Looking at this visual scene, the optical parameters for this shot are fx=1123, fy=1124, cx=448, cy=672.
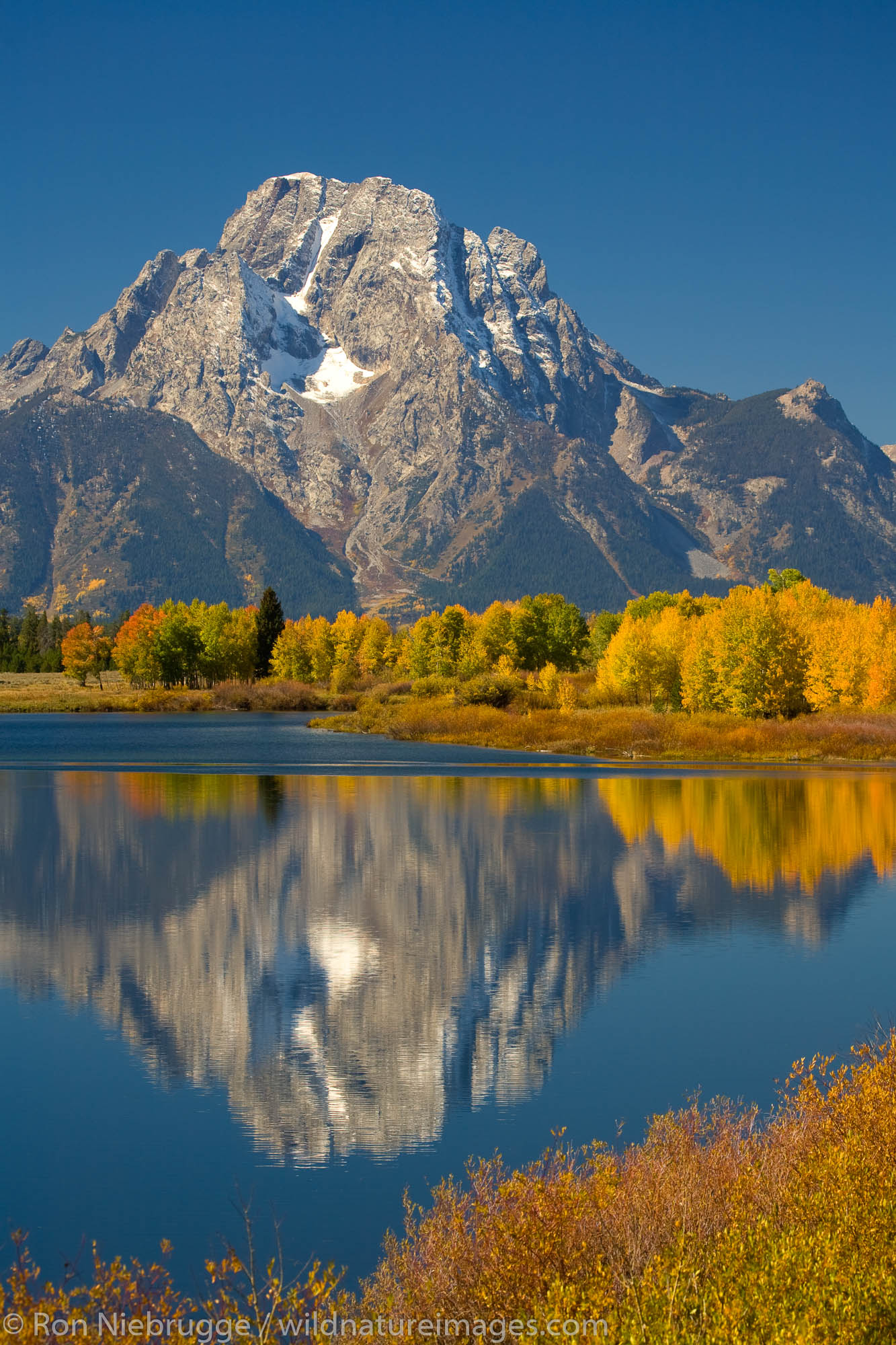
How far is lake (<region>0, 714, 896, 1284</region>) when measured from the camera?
1320 centimetres

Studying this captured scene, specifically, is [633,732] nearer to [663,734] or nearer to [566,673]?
[663,734]

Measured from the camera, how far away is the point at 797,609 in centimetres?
10188

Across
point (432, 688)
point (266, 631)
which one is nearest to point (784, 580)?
point (432, 688)

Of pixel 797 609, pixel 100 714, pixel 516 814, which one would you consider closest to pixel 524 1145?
pixel 516 814

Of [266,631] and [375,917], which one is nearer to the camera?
[375,917]

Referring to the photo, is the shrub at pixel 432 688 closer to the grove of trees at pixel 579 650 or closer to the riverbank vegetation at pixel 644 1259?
the grove of trees at pixel 579 650

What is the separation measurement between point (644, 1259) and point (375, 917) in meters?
17.6

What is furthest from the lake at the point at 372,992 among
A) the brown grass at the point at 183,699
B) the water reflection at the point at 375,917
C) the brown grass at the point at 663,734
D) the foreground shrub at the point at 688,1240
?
the brown grass at the point at 183,699

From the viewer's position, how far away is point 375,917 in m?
26.5

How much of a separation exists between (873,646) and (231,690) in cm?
8318

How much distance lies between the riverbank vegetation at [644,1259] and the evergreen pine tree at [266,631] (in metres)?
169

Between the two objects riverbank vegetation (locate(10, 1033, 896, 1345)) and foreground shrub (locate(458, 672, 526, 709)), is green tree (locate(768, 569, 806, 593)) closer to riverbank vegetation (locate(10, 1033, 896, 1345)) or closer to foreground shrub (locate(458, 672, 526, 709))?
foreground shrub (locate(458, 672, 526, 709))

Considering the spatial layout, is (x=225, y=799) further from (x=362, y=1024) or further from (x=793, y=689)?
(x=793, y=689)

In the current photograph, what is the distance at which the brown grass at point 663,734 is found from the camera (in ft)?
235
